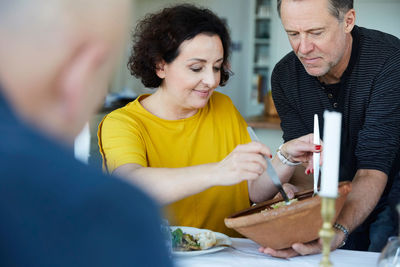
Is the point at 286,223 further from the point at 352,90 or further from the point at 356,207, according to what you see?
the point at 352,90

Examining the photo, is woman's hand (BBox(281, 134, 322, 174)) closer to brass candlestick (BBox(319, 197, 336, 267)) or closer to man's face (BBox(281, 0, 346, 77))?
man's face (BBox(281, 0, 346, 77))

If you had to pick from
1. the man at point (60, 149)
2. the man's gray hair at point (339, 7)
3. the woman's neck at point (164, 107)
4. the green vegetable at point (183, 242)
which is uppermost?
the man's gray hair at point (339, 7)

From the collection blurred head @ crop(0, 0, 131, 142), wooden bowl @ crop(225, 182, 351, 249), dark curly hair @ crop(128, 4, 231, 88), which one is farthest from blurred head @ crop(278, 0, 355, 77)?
blurred head @ crop(0, 0, 131, 142)

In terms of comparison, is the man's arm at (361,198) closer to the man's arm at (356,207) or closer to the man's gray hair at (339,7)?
the man's arm at (356,207)

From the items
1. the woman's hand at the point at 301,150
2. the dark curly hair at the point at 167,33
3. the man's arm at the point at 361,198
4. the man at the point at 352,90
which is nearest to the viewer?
the man's arm at the point at 361,198

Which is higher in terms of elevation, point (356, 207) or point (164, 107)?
point (164, 107)

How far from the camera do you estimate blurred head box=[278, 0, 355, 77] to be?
181cm

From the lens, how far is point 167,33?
6.24ft

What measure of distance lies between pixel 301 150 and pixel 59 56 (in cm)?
138

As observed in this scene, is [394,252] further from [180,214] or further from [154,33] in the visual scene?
[154,33]

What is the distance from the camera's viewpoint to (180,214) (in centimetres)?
187

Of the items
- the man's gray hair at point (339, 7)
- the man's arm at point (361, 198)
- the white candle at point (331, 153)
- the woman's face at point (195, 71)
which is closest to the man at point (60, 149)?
the white candle at point (331, 153)

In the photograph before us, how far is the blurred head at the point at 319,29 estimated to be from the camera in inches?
71.3

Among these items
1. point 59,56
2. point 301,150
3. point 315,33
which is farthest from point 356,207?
point 59,56
